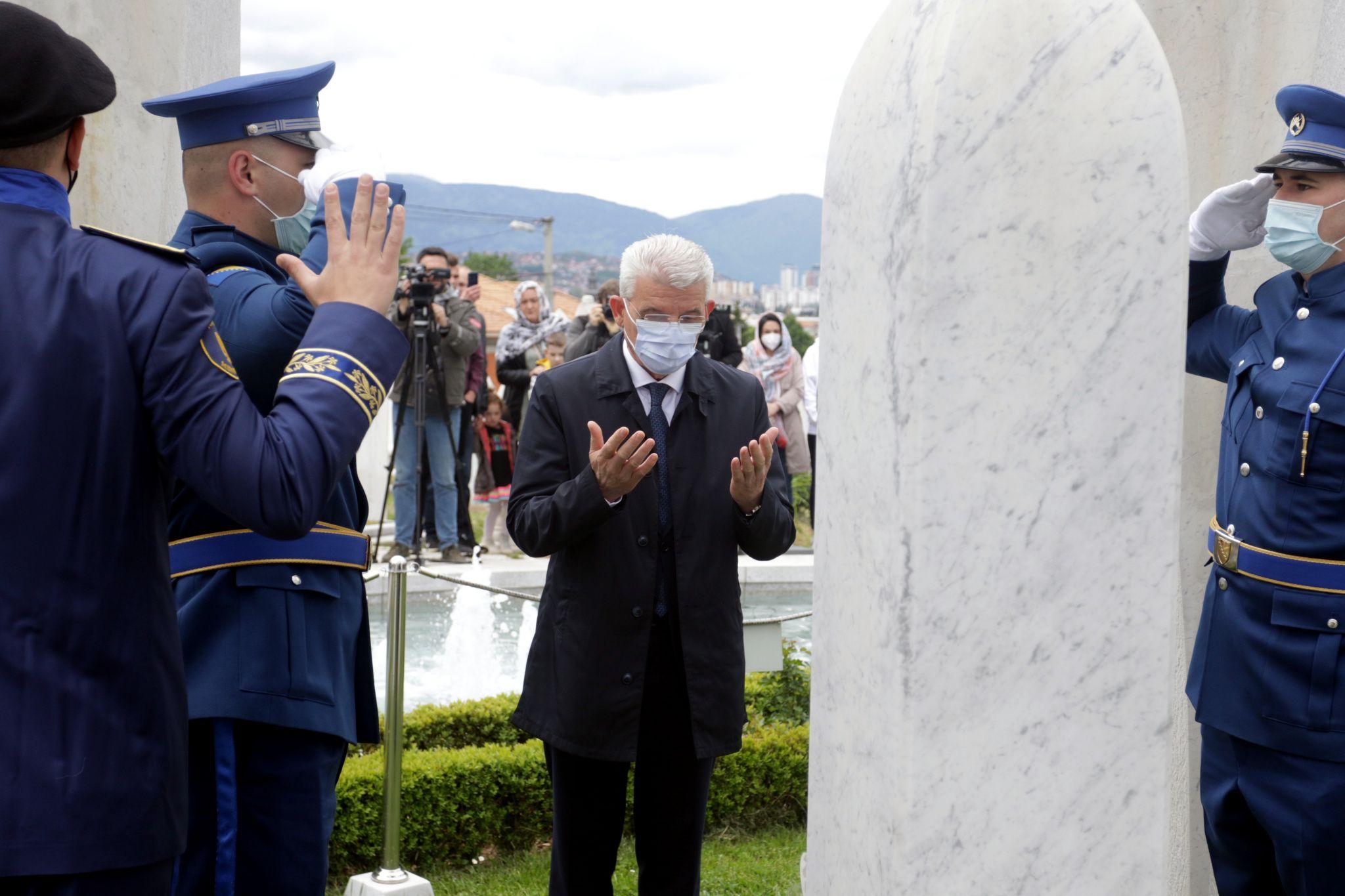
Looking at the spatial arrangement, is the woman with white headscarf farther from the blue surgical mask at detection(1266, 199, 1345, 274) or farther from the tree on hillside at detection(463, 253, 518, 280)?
the tree on hillside at detection(463, 253, 518, 280)

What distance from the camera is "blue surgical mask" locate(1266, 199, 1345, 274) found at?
296 cm

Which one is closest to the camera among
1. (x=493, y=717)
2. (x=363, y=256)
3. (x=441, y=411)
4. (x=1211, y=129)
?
(x=363, y=256)

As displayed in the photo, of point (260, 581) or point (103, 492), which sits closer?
point (103, 492)

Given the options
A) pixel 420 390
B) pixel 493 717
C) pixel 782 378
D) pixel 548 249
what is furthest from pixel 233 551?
pixel 548 249

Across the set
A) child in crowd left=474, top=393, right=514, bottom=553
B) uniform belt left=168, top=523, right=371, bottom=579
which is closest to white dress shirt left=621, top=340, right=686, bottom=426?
uniform belt left=168, top=523, right=371, bottom=579

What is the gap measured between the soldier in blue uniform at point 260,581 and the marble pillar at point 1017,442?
89cm

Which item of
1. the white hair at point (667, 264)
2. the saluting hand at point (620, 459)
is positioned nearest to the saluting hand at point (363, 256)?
the saluting hand at point (620, 459)

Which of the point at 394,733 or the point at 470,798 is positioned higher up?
the point at 394,733

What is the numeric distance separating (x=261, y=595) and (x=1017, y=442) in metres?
1.34

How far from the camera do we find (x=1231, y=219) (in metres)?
3.08

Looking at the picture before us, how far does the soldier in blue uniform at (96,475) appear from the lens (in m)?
1.67

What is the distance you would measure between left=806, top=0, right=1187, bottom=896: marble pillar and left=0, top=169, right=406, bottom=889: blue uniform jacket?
0.85 meters

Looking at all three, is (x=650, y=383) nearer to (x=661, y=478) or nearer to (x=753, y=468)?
(x=661, y=478)

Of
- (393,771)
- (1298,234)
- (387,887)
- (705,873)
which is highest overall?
(1298,234)
